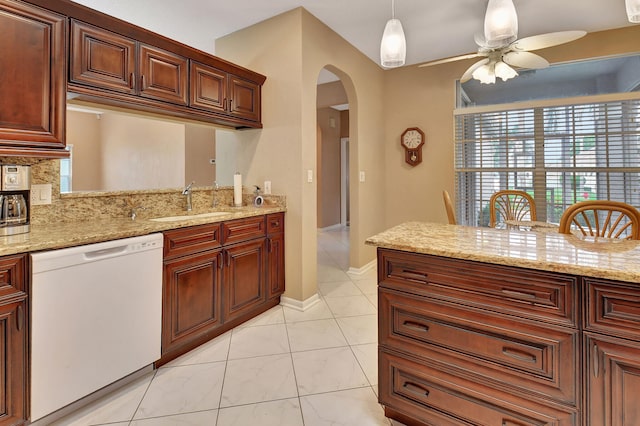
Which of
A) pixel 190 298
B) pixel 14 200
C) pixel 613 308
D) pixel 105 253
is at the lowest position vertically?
pixel 190 298

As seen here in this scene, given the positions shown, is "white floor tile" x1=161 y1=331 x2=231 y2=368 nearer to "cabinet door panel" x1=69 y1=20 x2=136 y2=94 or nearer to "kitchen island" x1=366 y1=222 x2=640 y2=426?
"kitchen island" x1=366 y1=222 x2=640 y2=426

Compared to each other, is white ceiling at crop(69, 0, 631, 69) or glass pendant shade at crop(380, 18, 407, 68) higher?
white ceiling at crop(69, 0, 631, 69)

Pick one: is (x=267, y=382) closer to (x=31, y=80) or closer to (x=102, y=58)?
(x=31, y=80)

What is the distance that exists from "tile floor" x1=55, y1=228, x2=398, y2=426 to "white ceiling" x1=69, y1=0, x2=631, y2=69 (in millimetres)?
2768

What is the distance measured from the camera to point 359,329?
2.54 metres

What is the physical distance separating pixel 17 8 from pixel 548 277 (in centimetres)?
266

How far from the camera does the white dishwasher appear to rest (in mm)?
1450

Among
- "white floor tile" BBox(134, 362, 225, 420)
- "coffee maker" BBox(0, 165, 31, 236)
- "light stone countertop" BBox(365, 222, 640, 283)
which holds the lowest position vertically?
"white floor tile" BBox(134, 362, 225, 420)

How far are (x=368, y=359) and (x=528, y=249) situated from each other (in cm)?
126

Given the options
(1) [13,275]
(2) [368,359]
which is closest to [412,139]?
(2) [368,359]

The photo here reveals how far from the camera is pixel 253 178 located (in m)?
3.16

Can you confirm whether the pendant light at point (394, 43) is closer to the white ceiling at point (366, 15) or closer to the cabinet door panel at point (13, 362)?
the white ceiling at point (366, 15)

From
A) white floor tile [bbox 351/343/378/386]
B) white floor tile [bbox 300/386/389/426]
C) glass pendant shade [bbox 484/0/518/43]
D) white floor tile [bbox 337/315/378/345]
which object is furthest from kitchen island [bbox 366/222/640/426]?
glass pendant shade [bbox 484/0/518/43]

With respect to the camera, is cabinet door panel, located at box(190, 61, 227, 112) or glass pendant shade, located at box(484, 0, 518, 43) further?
cabinet door panel, located at box(190, 61, 227, 112)
